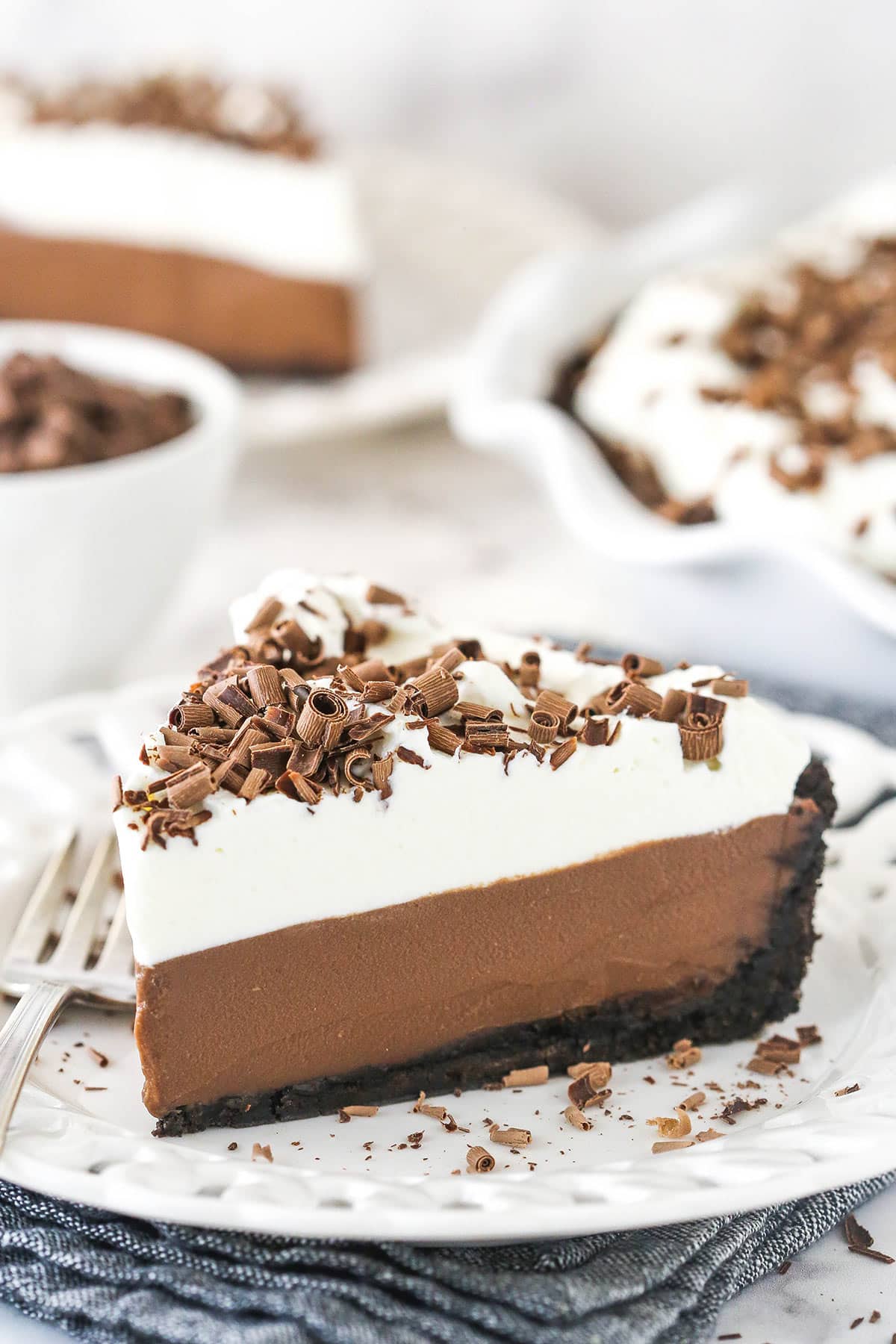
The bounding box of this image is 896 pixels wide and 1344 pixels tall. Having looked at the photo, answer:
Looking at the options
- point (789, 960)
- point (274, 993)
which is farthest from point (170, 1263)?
point (789, 960)

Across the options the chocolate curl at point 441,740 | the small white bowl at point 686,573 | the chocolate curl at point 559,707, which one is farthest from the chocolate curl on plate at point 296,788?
the small white bowl at point 686,573

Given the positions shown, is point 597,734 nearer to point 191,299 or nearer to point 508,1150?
point 508,1150

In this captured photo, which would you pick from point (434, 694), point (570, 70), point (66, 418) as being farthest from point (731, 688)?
point (570, 70)

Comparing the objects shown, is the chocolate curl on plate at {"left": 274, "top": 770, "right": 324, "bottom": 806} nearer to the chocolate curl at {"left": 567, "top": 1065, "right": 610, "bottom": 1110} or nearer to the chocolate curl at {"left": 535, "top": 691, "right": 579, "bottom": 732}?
the chocolate curl at {"left": 535, "top": 691, "right": 579, "bottom": 732}

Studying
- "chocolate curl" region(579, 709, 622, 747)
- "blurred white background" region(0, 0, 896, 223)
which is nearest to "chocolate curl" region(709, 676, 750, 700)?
"chocolate curl" region(579, 709, 622, 747)

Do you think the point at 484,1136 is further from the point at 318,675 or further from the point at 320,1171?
the point at 318,675

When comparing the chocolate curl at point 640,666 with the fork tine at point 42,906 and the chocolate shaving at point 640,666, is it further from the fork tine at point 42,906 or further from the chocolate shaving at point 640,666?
the fork tine at point 42,906
